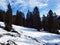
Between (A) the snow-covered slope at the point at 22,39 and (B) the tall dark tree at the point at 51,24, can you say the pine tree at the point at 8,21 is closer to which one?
(A) the snow-covered slope at the point at 22,39

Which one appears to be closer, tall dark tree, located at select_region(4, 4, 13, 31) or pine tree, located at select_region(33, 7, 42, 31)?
tall dark tree, located at select_region(4, 4, 13, 31)

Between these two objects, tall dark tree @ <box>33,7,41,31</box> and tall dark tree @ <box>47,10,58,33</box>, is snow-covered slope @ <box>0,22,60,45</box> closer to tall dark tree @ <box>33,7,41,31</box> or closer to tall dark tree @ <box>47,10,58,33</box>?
tall dark tree @ <box>33,7,41,31</box>

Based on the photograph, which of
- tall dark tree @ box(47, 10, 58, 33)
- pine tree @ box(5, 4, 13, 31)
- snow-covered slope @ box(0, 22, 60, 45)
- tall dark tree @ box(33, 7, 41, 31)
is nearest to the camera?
snow-covered slope @ box(0, 22, 60, 45)

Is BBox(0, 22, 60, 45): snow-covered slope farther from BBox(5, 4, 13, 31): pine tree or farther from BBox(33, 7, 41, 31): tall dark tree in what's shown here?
BBox(33, 7, 41, 31): tall dark tree

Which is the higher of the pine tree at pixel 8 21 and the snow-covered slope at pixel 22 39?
the pine tree at pixel 8 21

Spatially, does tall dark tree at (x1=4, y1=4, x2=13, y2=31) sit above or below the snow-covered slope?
above

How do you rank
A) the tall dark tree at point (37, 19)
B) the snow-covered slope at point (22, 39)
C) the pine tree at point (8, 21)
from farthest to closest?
the tall dark tree at point (37, 19), the pine tree at point (8, 21), the snow-covered slope at point (22, 39)

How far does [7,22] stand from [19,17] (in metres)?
42.2

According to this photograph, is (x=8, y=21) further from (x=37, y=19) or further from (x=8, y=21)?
(x=37, y=19)

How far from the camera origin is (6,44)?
2298cm

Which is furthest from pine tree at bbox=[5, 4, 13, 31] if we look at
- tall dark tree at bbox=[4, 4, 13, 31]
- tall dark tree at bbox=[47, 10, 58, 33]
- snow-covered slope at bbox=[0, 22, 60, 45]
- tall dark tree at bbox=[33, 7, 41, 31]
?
tall dark tree at bbox=[47, 10, 58, 33]

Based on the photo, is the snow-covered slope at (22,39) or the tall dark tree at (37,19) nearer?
the snow-covered slope at (22,39)

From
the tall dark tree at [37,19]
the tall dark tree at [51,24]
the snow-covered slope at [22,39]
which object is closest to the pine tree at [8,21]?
the snow-covered slope at [22,39]

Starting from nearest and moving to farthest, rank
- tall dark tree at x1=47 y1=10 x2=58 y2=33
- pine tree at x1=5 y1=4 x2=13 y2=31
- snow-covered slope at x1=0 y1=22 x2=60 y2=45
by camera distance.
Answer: snow-covered slope at x1=0 y1=22 x2=60 y2=45 < pine tree at x1=5 y1=4 x2=13 y2=31 < tall dark tree at x1=47 y1=10 x2=58 y2=33
